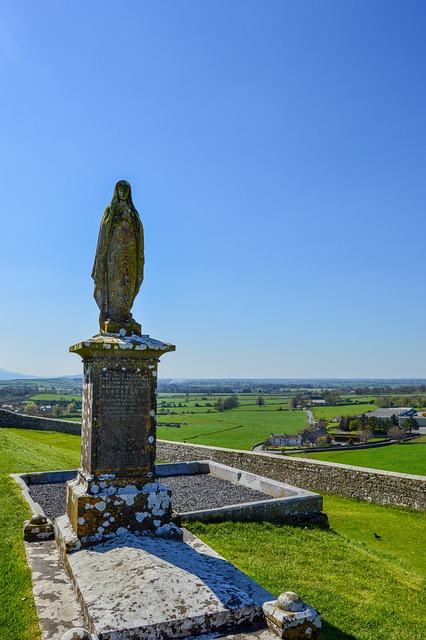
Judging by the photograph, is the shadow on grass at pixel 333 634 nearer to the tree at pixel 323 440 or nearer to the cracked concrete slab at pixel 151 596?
the cracked concrete slab at pixel 151 596

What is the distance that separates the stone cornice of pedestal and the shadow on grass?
3974mm

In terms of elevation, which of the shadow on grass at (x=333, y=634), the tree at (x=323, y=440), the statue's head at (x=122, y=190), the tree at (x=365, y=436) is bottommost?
the tree at (x=323, y=440)

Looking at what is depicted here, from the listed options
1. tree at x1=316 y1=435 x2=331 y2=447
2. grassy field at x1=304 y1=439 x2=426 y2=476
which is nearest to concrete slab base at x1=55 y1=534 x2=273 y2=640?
grassy field at x1=304 y1=439 x2=426 y2=476

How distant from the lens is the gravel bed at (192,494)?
11.3m

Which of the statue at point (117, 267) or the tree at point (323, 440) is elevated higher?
the statue at point (117, 267)

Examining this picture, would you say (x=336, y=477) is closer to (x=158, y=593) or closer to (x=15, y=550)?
(x=15, y=550)

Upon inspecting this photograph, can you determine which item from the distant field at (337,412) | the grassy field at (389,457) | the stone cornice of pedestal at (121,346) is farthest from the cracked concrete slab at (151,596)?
the distant field at (337,412)

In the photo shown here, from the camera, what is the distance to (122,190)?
24.7 feet

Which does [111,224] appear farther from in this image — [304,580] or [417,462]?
[417,462]

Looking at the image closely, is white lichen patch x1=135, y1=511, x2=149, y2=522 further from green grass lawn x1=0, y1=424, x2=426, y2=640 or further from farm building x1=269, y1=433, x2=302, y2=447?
farm building x1=269, y1=433, x2=302, y2=447

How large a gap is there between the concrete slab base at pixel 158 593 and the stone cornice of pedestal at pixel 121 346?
248 centimetres

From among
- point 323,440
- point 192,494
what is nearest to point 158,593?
point 192,494

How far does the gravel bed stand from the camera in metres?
11.3

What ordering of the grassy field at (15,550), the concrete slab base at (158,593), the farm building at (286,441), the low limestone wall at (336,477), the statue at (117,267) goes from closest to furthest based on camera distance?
1. the concrete slab base at (158,593)
2. the grassy field at (15,550)
3. the statue at (117,267)
4. the low limestone wall at (336,477)
5. the farm building at (286,441)
